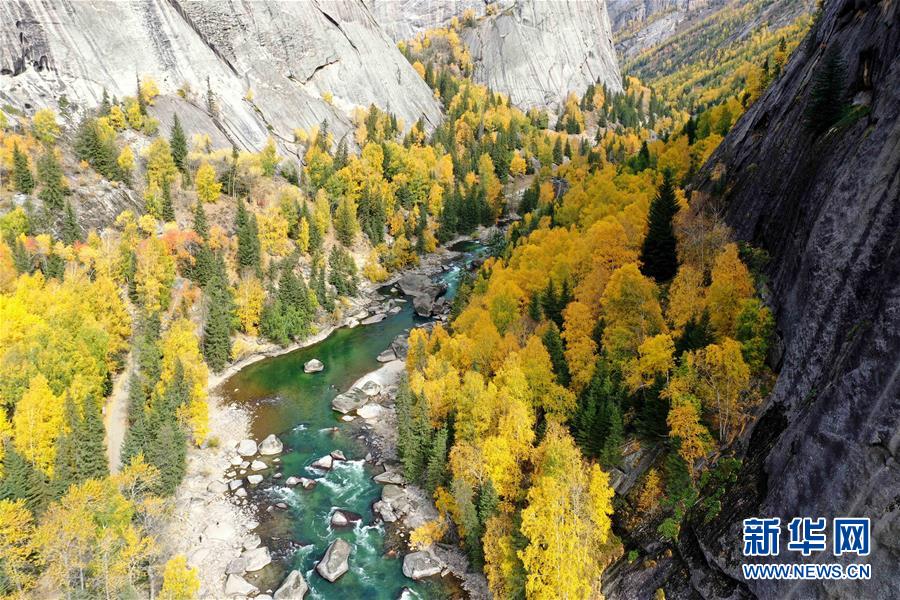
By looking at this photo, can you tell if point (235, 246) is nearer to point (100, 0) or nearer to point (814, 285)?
point (100, 0)

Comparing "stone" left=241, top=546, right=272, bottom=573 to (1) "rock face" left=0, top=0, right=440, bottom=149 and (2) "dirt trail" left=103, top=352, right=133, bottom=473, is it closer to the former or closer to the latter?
(2) "dirt trail" left=103, top=352, right=133, bottom=473

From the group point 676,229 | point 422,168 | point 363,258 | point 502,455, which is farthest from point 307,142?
point 502,455

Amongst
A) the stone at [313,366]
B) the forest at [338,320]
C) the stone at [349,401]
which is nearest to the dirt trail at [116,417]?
the forest at [338,320]

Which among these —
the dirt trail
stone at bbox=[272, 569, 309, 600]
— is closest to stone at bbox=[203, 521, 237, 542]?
stone at bbox=[272, 569, 309, 600]

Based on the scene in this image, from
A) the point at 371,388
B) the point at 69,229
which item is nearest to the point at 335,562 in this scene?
the point at 371,388

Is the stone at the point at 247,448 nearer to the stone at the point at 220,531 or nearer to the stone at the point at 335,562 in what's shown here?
the stone at the point at 220,531

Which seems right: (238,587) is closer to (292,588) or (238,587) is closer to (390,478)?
(292,588)
